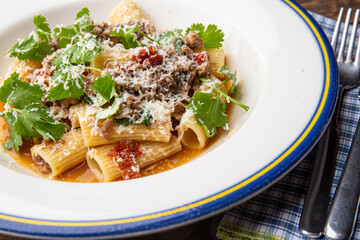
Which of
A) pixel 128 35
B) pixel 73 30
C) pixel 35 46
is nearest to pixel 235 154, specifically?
pixel 128 35

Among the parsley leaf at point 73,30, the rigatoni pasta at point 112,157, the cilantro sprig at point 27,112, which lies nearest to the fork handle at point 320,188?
the rigatoni pasta at point 112,157

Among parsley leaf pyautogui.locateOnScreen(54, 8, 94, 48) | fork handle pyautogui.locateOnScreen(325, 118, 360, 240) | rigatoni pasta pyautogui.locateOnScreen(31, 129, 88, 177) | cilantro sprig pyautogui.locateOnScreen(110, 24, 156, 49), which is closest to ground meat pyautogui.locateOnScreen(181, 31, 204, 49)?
cilantro sprig pyautogui.locateOnScreen(110, 24, 156, 49)

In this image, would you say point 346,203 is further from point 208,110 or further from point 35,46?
point 35,46

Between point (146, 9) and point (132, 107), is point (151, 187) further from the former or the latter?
point (146, 9)

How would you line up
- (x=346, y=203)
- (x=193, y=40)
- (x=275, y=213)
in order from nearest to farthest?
(x=346, y=203)
(x=275, y=213)
(x=193, y=40)

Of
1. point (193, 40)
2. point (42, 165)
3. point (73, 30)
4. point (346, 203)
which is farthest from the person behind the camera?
point (73, 30)

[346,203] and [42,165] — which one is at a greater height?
[346,203]

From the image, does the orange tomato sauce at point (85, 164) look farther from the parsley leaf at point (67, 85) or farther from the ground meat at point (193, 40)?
the ground meat at point (193, 40)
